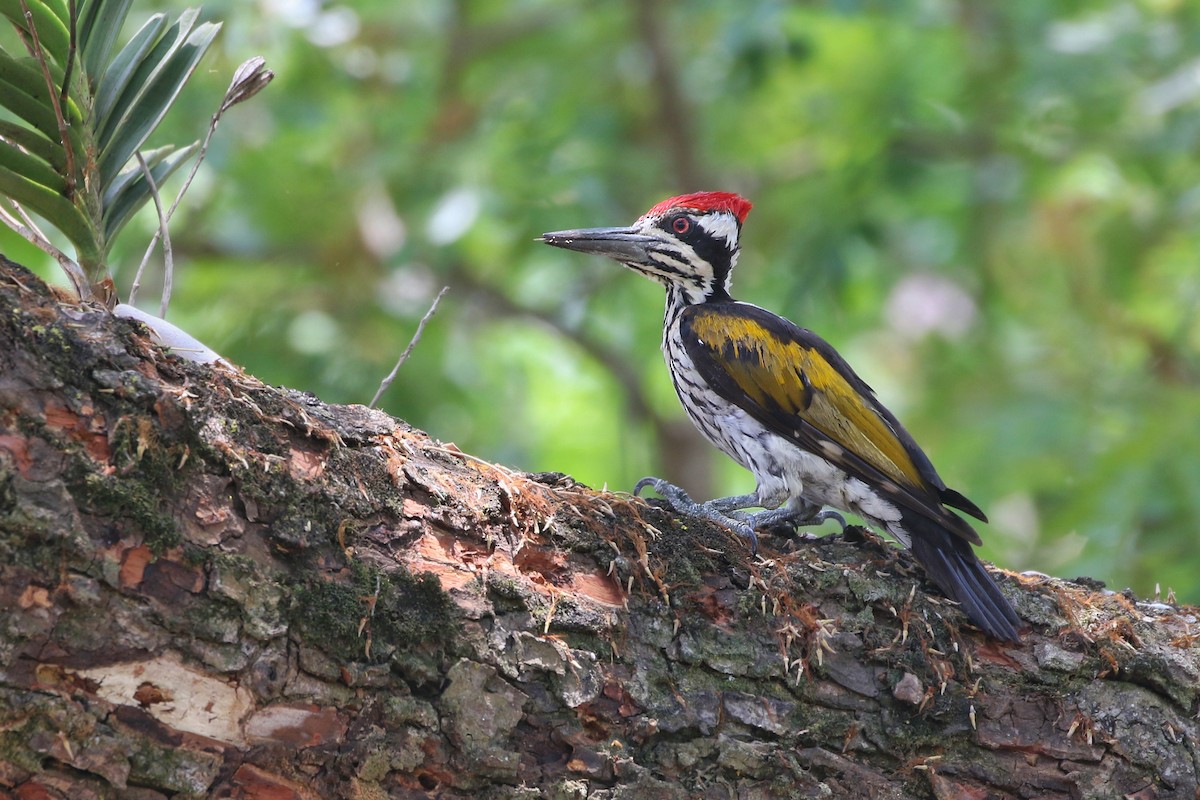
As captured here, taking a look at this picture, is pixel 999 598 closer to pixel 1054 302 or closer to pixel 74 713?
pixel 74 713

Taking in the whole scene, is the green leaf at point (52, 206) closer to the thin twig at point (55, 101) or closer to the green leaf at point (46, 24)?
the thin twig at point (55, 101)

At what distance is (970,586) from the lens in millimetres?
3168

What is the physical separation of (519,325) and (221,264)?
110 inches

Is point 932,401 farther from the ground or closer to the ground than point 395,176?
farther from the ground

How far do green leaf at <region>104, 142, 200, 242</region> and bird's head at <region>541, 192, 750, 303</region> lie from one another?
1.79 metres

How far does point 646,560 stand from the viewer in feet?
9.18

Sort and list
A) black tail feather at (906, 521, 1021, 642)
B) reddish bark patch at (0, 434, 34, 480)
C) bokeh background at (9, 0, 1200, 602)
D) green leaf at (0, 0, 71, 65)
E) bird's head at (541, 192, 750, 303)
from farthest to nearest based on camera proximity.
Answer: bokeh background at (9, 0, 1200, 602) < bird's head at (541, 192, 750, 303) < black tail feather at (906, 521, 1021, 642) < green leaf at (0, 0, 71, 65) < reddish bark patch at (0, 434, 34, 480)

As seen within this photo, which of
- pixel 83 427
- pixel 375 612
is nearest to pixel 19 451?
pixel 83 427

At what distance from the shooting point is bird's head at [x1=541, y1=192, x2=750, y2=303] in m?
4.80

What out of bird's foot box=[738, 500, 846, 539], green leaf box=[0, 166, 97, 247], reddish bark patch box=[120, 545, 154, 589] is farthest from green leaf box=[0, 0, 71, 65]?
bird's foot box=[738, 500, 846, 539]

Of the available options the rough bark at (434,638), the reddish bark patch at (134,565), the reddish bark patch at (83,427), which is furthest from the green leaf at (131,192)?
the reddish bark patch at (134,565)

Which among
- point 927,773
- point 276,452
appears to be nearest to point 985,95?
point 927,773

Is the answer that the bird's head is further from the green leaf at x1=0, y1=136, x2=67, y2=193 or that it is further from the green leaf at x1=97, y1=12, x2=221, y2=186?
the green leaf at x1=0, y1=136, x2=67, y2=193

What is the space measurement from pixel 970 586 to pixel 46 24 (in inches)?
112
